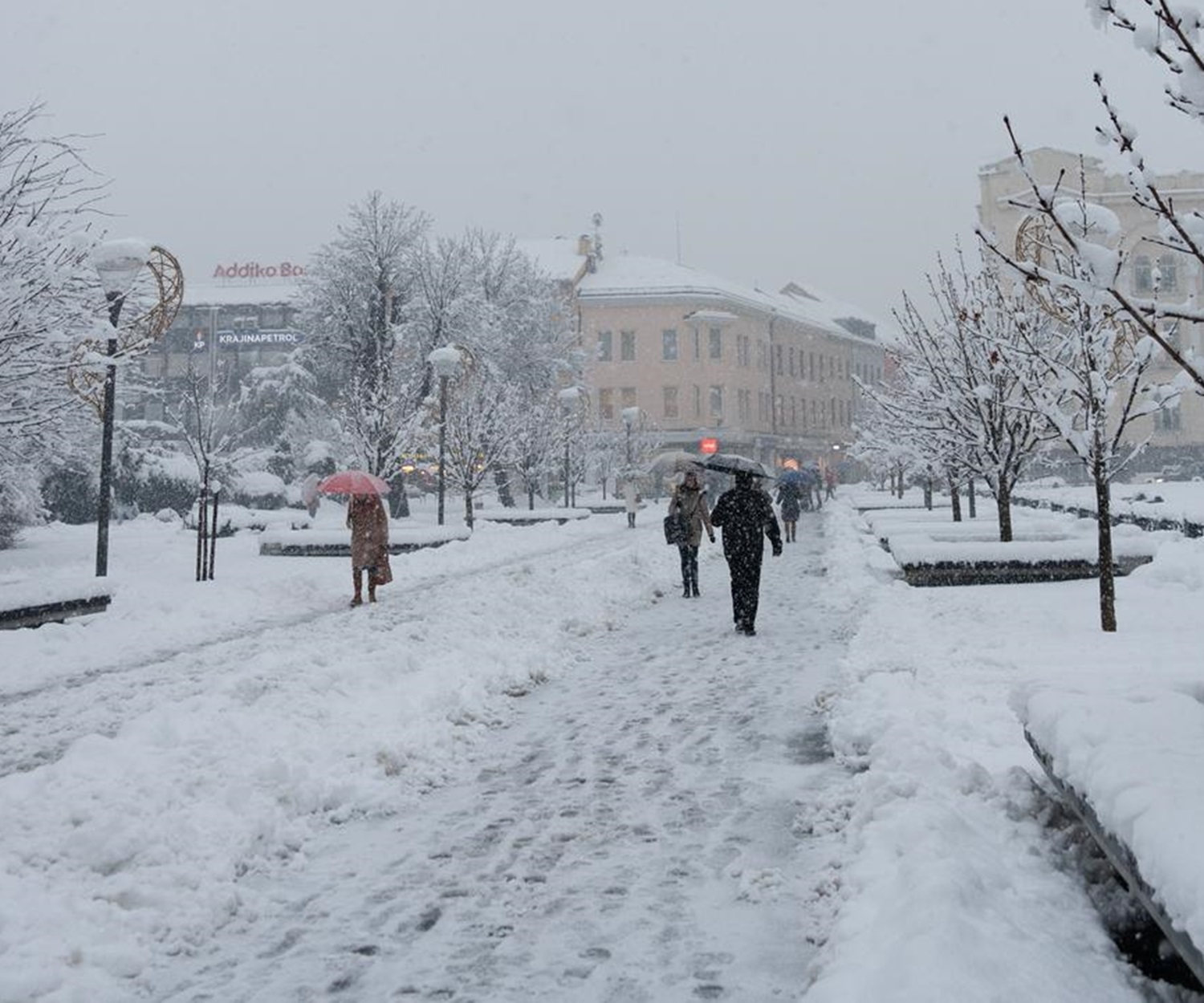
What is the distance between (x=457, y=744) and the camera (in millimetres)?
6793

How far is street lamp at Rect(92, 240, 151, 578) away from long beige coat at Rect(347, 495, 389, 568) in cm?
334

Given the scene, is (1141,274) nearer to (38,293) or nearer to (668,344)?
(668,344)

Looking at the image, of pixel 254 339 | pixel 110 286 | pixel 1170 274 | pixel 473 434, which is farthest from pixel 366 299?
pixel 1170 274

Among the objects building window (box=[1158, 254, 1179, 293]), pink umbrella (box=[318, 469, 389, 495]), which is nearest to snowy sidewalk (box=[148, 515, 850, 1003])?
pink umbrella (box=[318, 469, 389, 495])

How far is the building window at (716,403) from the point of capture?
2707 inches

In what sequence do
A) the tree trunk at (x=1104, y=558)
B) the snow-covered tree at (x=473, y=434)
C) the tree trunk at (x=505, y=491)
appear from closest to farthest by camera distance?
the tree trunk at (x=1104, y=558)
the snow-covered tree at (x=473, y=434)
the tree trunk at (x=505, y=491)

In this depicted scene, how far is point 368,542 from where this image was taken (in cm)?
1427

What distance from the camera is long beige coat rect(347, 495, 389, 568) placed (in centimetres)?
1407

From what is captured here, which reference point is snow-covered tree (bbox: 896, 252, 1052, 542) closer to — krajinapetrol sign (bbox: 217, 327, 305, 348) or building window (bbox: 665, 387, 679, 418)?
building window (bbox: 665, 387, 679, 418)

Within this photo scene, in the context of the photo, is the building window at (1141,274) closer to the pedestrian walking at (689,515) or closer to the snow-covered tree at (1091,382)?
the pedestrian walking at (689,515)

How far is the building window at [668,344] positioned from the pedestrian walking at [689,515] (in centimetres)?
5396

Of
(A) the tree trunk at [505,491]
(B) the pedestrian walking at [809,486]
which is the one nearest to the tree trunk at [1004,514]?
(B) the pedestrian walking at [809,486]

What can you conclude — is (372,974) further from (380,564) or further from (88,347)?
(88,347)

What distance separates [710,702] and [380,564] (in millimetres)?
7466
